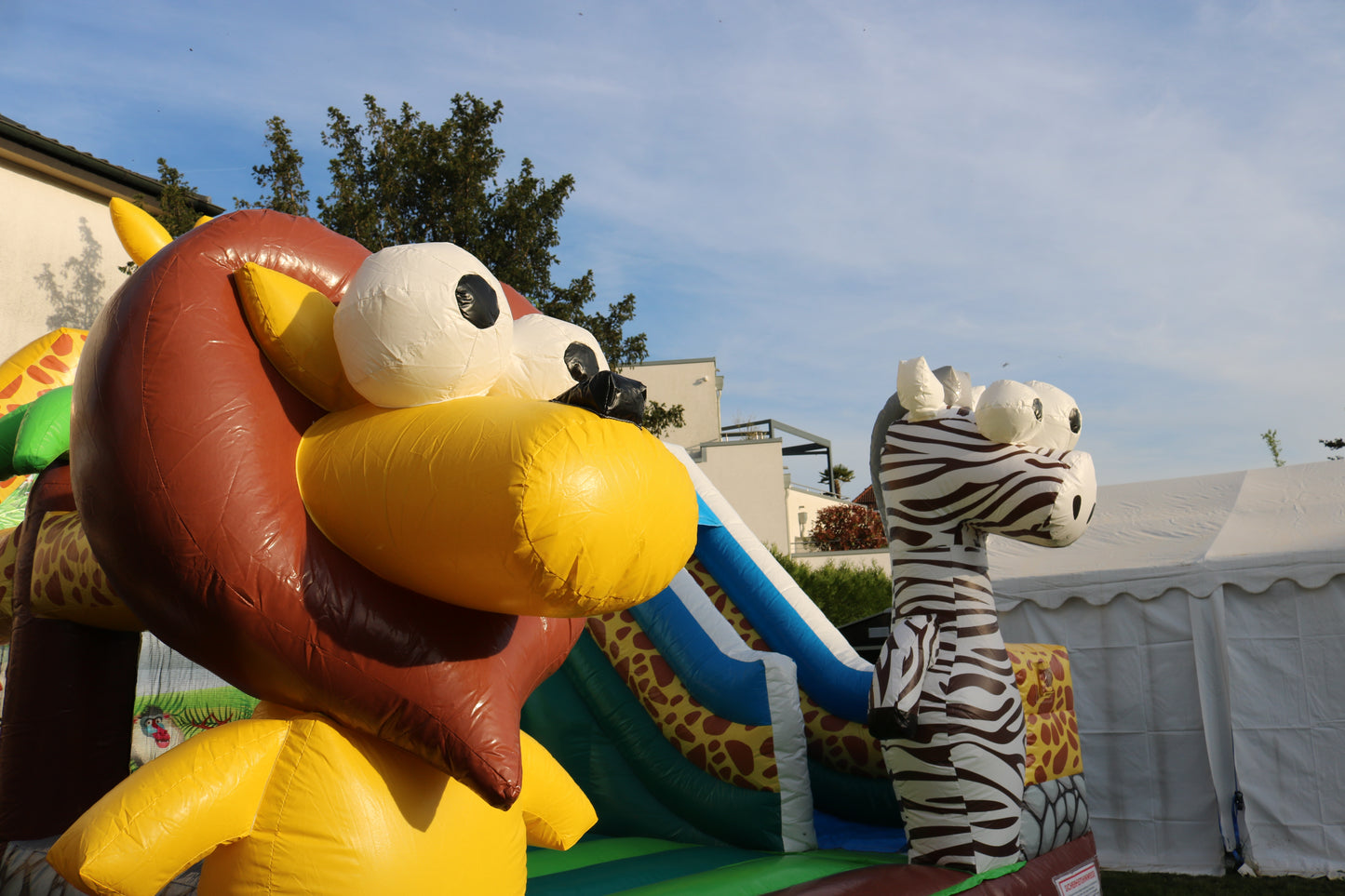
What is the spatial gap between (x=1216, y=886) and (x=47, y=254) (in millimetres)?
10136

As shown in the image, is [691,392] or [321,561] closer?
[321,561]

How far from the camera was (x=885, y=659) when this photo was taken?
2.84 m

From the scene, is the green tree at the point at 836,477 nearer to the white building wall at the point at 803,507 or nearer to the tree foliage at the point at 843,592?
the white building wall at the point at 803,507

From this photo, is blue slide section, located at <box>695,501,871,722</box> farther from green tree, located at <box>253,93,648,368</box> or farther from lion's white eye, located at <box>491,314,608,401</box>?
green tree, located at <box>253,93,648,368</box>

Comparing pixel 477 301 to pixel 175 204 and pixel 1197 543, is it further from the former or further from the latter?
pixel 175 204

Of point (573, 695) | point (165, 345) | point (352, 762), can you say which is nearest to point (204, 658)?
point (352, 762)

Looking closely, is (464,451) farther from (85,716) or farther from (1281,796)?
(1281,796)

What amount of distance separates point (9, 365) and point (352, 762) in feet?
8.42

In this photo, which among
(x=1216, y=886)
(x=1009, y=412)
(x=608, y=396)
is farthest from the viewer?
(x=1216, y=886)

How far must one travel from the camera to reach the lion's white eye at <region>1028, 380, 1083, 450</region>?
2.96 metres

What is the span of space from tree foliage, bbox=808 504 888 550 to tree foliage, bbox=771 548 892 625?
3907mm

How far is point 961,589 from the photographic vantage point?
2961 millimetres

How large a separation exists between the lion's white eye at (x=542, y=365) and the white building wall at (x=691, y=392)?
1619cm

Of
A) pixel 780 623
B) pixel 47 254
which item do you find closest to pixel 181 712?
pixel 780 623
